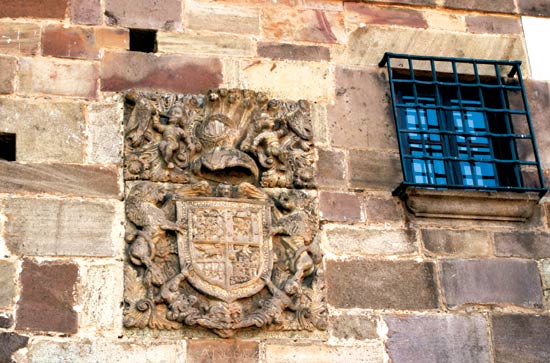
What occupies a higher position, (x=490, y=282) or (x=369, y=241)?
(x=369, y=241)

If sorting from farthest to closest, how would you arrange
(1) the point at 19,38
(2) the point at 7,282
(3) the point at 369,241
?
(1) the point at 19,38, (3) the point at 369,241, (2) the point at 7,282

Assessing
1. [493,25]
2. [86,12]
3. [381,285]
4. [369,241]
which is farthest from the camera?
[493,25]

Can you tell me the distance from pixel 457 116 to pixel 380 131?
596 mm

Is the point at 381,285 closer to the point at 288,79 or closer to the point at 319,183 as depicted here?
the point at 319,183

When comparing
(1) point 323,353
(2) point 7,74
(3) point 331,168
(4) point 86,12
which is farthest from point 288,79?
(1) point 323,353

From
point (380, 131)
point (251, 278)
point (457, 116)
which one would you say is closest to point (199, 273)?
point (251, 278)

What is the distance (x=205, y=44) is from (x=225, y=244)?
4.56ft

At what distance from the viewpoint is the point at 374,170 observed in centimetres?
707

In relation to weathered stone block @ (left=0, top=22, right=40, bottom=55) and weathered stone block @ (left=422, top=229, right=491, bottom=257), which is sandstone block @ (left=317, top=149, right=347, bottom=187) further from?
weathered stone block @ (left=0, top=22, right=40, bottom=55)

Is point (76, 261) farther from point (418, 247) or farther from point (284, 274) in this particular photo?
point (418, 247)

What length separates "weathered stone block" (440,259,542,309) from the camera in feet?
22.2

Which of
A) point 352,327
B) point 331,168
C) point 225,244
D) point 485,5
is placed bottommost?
point 352,327

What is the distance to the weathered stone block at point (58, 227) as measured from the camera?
6402 millimetres

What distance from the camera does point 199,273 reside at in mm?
6398
